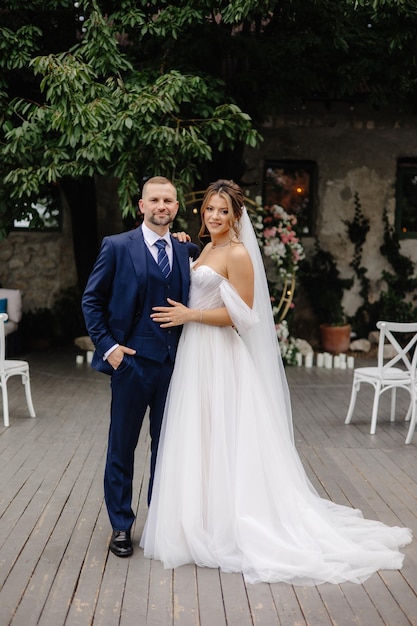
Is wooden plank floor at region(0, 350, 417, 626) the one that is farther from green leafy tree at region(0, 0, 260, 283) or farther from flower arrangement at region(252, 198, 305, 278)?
flower arrangement at region(252, 198, 305, 278)

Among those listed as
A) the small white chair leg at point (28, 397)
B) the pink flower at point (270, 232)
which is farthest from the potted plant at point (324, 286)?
the small white chair leg at point (28, 397)

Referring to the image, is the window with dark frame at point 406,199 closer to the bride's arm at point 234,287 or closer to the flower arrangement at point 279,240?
the flower arrangement at point 279,240

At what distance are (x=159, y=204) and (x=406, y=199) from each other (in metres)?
9.83

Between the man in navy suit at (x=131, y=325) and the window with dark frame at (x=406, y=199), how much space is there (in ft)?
30.9

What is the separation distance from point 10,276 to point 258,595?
9.68 metres

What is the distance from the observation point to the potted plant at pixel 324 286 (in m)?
12.2

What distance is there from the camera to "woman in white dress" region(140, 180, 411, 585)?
3.83 m

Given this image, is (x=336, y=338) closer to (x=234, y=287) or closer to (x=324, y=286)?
(x=324, y=286)

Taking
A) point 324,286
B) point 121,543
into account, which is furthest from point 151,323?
point 324,286

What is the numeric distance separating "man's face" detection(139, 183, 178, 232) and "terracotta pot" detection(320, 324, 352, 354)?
330 inches

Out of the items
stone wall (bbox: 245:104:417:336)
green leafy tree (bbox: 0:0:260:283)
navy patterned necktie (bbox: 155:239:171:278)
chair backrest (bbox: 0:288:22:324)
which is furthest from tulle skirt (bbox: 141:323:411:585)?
stone wall (bbox: 245:104:417:336)

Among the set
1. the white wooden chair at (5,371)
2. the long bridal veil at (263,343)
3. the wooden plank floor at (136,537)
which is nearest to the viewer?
the wooden plank floor at (136,537)

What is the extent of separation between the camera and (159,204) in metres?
3.84

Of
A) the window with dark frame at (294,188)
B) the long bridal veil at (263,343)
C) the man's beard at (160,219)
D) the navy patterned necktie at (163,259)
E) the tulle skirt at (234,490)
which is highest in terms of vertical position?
the window with dark frame at (294,188)
